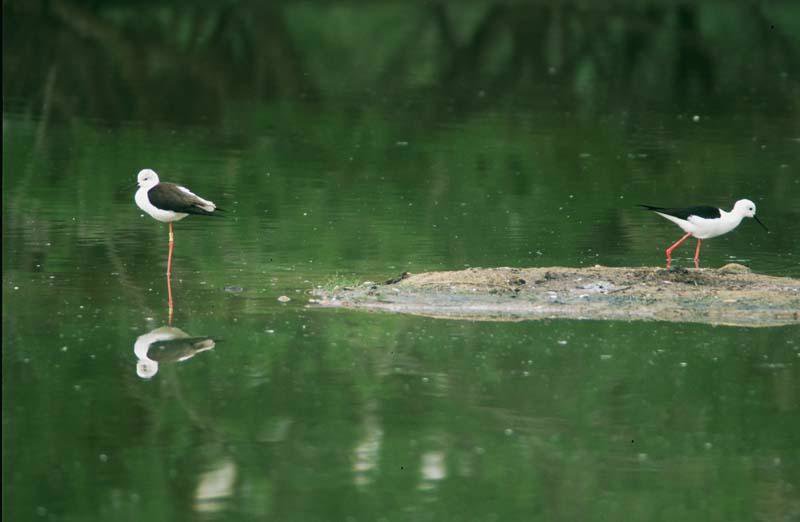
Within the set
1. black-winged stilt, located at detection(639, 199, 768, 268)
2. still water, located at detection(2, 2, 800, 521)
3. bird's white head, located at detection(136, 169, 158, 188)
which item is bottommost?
still water, located at detection(2, 2, 800, 521)

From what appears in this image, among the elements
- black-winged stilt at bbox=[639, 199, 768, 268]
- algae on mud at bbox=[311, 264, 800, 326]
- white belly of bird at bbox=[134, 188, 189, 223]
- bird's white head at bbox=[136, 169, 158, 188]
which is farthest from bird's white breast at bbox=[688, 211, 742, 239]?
bird's white head at bbox=[136, 169, 158, 188]

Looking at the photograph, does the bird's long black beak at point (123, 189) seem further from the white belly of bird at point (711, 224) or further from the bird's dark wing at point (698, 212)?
the white belly of bird at point (711, 224)

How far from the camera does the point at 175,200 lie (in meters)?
13.4

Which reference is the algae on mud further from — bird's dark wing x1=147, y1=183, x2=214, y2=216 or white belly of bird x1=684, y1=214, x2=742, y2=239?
bird's dark wing x1=147, y1=183, x2=214, y2=216

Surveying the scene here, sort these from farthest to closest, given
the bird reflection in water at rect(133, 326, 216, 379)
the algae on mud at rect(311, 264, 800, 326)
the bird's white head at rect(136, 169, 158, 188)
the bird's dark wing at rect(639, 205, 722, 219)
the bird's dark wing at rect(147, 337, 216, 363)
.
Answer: the bird's white head at rect(136, 169, 158, 188)
the bird's dark wing at rect(639, 205, 722, 219)
the algae on mud at rect(311, 264, 800, 326)
the bird's dark wing at rect(147, 337, 216, 363)
the bird reflection in water at rect(133, 326, 216, 379)

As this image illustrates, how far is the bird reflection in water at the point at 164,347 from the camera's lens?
1033 cm

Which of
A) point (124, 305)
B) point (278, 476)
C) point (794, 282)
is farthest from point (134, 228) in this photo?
point (278, 476)

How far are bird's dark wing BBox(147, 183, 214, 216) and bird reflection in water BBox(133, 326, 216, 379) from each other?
7.60ft

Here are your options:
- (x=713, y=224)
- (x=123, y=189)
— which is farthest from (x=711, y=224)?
(x=123, y=189)

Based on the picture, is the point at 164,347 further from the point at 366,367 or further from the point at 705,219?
the point at 705,219

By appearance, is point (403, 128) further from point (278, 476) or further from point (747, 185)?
point (278, 476)

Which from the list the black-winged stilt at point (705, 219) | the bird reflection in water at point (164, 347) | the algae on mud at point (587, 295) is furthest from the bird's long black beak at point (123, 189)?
the black-winged stilt at point (705, 219)

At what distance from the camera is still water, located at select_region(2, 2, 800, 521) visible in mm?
8227

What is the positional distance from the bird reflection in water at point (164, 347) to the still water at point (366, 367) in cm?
3
